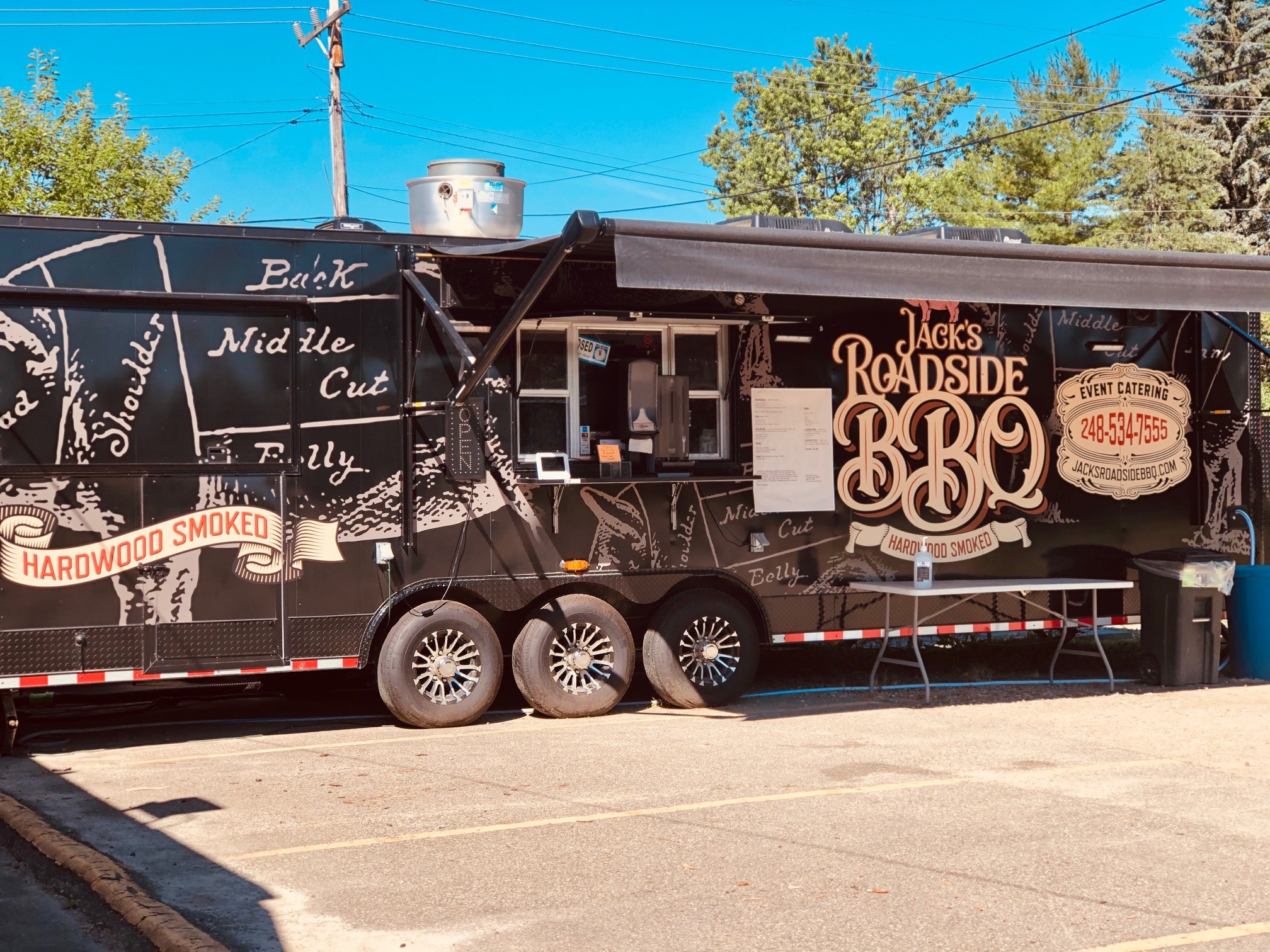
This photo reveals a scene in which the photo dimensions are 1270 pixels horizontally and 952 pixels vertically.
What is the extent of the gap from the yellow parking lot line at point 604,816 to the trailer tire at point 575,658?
292 centimetres

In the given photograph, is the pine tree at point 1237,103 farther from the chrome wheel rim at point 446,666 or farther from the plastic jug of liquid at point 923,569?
the chrome wheel rim at point 446,666

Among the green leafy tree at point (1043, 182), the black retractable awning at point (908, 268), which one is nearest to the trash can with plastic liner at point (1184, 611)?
the black retractable awning at point (908, 268)

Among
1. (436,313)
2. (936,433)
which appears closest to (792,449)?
(936,433)

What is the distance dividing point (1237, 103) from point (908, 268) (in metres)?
37.1

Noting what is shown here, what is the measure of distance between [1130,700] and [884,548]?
2.26 metres

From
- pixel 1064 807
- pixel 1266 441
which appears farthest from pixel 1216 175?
pixel 1064 807

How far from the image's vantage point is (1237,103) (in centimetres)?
4191

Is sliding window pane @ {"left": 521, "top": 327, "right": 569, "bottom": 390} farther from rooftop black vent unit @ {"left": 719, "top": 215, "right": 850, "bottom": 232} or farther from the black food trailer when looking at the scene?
rooftop black vent unit @ {"left": 719, "top": 215, "right": 850, "bottom": 232}

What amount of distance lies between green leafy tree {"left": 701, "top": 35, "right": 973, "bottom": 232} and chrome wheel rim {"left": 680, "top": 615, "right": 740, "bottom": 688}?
43.0 meters

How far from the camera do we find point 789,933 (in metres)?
5.44

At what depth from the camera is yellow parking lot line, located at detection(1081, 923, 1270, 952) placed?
17.1 feet

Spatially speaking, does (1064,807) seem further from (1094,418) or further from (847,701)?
(1094,418)

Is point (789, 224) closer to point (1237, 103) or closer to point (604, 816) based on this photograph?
point (604, 816)

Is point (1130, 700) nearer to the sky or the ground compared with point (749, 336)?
nearer to the ground
